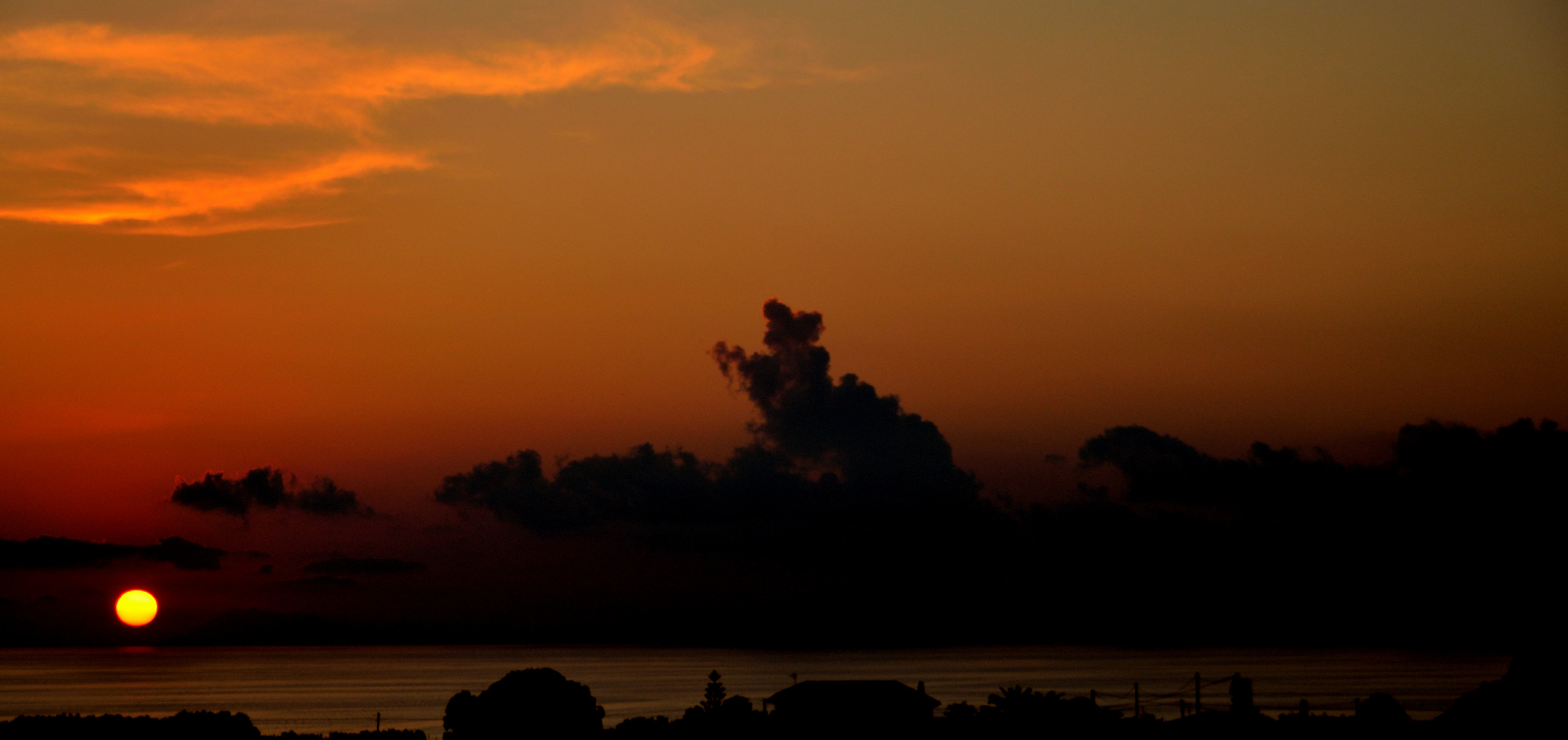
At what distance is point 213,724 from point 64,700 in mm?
158228

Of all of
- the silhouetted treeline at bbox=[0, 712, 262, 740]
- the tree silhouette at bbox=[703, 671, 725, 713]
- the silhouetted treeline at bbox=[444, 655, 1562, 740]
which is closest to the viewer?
the silhouetted treeline at bbox=[444, 655, 1562, 740]

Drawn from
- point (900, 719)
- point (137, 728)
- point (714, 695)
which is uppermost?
point (900, 719)

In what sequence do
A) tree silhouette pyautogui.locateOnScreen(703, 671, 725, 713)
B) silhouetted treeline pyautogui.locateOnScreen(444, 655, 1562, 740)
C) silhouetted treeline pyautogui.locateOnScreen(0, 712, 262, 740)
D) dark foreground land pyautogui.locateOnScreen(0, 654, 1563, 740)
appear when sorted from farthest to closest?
tree silhouette pyautogui.locateOnScreen(703, 671, 725, 713) < silhouetted treeline pyautogui.locateOnScreen(0, 712, 262, 740) < dark foreground land pyautogui.locateOnScreen(0, 654, 1563, 740) < silhouetted treeline pyautogui.locateOnScreen(444, 655, 1562, 740)

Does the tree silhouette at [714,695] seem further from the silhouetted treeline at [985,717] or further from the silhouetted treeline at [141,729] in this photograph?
the silhouetted treeline at [141,729]

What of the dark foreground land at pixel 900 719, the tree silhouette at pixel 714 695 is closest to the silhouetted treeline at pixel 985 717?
the dark foreground land at pixel 900 719

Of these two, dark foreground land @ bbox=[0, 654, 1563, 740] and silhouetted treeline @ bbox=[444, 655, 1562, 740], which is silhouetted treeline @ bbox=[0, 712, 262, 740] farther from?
silhouetted treeline @ bbox=[444, 655, 1562, 740]

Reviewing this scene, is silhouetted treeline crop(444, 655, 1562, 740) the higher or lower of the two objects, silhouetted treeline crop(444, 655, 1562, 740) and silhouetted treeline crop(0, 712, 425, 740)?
the higher

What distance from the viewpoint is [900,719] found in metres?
48.2

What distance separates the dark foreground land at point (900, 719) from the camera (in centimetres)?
4306

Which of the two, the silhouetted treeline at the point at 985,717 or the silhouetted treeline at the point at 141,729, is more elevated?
the silhouetted treeline at the point at 985,717

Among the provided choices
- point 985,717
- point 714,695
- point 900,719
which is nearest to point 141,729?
point 714,695

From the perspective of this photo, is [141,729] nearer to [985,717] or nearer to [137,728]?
[137,728]

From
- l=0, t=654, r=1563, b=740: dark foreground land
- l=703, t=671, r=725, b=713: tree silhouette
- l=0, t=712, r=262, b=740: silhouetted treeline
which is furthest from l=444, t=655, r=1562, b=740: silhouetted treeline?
l=0, t=712, r=262, b=740: silhouetted treeline

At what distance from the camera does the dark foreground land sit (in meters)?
43.1
